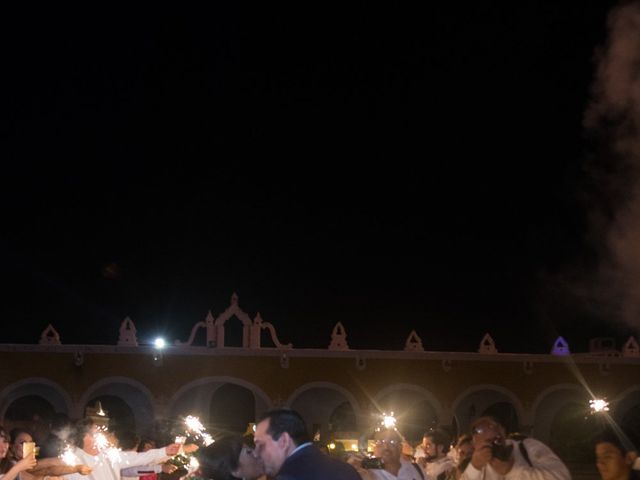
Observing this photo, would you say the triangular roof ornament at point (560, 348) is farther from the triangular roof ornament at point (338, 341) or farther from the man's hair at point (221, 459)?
the man's hair at point (221, 459)

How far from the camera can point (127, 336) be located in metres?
28.3

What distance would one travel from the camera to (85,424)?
7.04 metres

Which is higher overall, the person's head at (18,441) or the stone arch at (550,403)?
the stone arch at (550,403)

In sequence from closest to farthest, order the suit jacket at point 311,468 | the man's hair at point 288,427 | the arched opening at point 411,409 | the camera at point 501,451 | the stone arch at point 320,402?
the suit jacket at point 311,468
the man's hair at point 288,427
the camera at point 501,451
the stone arch at point 320,402
the arched opening at point 411,409

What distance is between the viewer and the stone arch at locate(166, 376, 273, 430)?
28.1 meters

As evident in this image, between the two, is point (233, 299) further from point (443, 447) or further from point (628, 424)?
point (628, 424)

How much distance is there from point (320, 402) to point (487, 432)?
79.9 feet

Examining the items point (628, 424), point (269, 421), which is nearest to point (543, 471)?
point (628, 424)

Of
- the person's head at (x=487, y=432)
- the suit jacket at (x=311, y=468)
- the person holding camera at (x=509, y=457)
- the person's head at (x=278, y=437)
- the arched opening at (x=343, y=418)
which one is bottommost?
the suit jacket at (x=311, y=468)

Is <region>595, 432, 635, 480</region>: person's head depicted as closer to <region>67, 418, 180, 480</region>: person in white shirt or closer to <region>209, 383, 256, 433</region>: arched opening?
<region>67, 418, 180, 480</region>: person in white shirt

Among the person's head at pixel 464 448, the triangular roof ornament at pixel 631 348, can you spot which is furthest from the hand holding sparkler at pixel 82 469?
the triangular roof ornament at pixel 631 348

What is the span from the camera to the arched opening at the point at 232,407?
2947 cm

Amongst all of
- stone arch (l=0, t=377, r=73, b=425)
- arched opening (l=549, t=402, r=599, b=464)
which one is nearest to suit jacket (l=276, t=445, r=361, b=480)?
stone arch (l=0, t=377, r=73, b=425)

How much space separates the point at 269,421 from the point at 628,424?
2.48 metres
